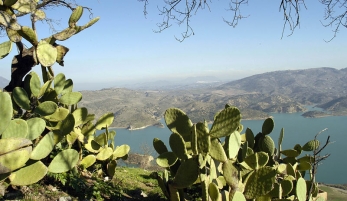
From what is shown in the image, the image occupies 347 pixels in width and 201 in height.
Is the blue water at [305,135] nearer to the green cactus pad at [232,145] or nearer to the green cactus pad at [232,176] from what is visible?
the green cactus pad at [232,145]

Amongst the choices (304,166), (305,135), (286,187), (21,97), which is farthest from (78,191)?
(305,135)

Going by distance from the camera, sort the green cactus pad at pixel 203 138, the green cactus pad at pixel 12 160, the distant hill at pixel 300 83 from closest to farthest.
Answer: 1. the green cactus pad at pixel 12 160
2. the green cactus pad at pixel 203 138
3. the distant hill at pixel 300 83

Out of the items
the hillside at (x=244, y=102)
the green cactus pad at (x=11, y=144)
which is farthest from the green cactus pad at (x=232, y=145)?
the hillside at (x=244, y=102)

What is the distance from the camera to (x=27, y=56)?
9.20 ft

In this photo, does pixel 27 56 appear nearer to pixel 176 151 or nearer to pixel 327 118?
pixel 176 151

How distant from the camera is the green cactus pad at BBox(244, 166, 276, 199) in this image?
6.62 ft

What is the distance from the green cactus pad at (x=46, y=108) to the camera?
89.0 inches

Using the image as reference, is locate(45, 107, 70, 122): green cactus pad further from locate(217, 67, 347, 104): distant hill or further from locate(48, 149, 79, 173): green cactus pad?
locate(217, 67, 347, 104): distant hill

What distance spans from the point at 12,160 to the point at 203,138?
1.14 meters

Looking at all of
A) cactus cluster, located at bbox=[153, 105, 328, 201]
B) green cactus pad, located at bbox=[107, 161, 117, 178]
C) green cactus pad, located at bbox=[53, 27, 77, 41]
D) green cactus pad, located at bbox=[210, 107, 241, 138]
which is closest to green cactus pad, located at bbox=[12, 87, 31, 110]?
green cactus pad, located at bbox=[53, 27, 77, 41]

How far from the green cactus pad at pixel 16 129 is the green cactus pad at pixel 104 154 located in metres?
1.24

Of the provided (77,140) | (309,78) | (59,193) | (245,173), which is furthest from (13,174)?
(309,78)

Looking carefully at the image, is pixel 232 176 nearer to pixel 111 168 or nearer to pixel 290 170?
pixel 290 170

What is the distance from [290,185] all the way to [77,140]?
6.53 ft
